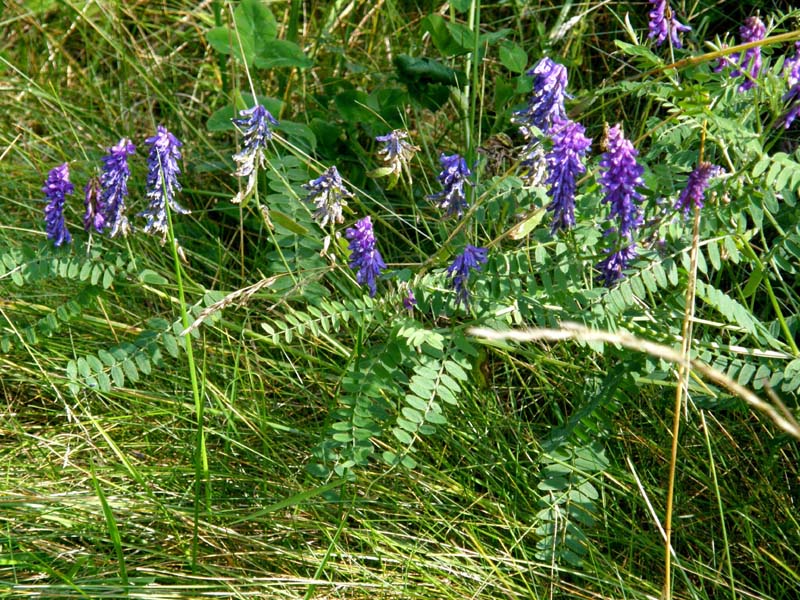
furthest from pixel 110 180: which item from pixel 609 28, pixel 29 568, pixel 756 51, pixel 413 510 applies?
pixel 609 28

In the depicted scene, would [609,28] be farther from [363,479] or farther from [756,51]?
[363,479]

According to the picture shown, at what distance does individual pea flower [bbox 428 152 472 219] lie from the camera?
1.84m

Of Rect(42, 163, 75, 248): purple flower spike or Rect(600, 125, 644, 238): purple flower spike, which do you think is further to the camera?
Rect(42, 163, 75, 248): purple flower spike

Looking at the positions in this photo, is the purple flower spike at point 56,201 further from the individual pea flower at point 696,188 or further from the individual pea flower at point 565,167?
the individual pea flower at point 696,188

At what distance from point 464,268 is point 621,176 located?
325mm

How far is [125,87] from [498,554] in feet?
6.66

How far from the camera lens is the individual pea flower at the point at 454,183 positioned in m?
1.84

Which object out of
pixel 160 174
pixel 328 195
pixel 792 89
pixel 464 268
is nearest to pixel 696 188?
pixel 792 89

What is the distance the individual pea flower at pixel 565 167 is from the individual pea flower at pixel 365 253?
0.34 m

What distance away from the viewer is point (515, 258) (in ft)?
6.00

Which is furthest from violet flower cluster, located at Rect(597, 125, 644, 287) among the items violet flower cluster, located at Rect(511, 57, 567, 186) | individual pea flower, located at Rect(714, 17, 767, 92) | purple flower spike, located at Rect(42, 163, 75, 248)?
purple flower spike, located at Rect(42, 163, 75, 248)

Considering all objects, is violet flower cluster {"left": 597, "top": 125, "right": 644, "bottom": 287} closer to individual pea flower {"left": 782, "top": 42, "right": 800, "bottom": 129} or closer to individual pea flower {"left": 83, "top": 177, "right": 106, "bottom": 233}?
individual pea flower {"left": 782, "top": 42, "right": 800, "bottom": 129}

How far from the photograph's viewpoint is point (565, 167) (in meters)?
1.64

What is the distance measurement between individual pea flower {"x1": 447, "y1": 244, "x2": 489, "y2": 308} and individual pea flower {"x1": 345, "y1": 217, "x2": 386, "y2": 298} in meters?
0.16
